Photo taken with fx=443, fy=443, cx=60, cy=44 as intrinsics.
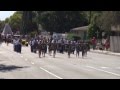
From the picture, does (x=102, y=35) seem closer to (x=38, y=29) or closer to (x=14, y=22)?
(x=38, y=29)

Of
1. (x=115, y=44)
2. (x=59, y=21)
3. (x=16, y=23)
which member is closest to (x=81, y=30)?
(x=59, y=21)

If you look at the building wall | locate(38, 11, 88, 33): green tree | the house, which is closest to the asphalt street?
the building wall

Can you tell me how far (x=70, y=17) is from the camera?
87.6 m

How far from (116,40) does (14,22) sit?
304 feet

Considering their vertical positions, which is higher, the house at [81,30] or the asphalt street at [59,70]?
the house at [81,30]

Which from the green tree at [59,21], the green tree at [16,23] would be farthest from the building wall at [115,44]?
the green tree at [16,23]

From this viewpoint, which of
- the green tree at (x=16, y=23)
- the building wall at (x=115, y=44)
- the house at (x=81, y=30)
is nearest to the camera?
the building wall at (x=115, y=44)

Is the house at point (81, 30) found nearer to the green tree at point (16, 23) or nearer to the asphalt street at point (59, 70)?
the asphalt street at point (59, 70)

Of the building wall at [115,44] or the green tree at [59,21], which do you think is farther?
the green tree at [59,21]

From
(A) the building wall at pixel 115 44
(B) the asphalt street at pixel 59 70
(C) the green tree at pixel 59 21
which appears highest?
(C) the green tree at pixel 59 21

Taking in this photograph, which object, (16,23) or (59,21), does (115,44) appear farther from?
(16,23)

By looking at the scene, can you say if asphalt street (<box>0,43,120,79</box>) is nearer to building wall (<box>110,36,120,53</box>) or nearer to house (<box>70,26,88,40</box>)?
building wall (<box>110,36,120,53</box>)
